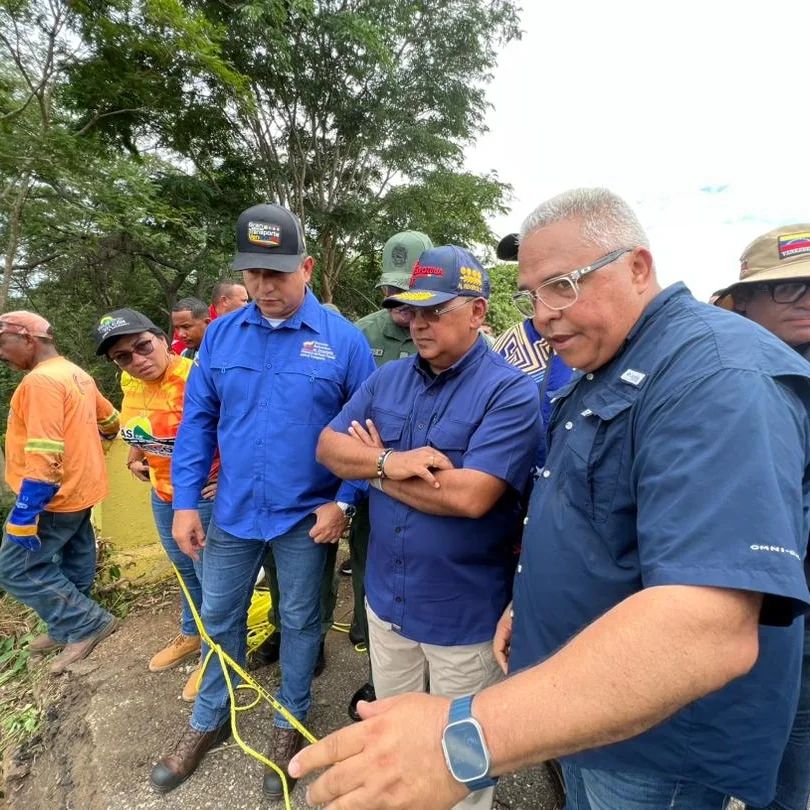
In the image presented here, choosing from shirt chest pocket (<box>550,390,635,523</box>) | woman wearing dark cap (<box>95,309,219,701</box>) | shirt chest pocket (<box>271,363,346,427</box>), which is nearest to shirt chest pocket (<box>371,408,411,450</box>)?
shirt chest pocket (<box>271,363,346,427</box>)

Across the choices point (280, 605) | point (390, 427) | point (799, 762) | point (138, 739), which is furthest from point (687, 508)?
point (138, 739)

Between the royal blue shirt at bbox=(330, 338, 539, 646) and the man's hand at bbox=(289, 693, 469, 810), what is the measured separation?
0.95 m

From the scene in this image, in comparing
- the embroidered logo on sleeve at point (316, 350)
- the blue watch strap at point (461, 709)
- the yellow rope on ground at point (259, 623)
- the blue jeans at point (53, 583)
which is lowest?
the yellow rope on ground at point (259, 623)

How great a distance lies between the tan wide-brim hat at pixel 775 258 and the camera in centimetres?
184

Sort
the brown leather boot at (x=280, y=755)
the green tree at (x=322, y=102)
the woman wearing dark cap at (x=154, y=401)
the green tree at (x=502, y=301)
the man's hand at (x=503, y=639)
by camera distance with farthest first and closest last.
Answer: the green tree at (x=502, y=301)
the green tree at (x=322, y=102)
the woman wearing dark cap at (x=154, y=401)
the brown leather boot at (x=280, y=755)
the man's hand at (x=503, y=639)

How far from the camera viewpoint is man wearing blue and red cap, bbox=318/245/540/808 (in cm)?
177

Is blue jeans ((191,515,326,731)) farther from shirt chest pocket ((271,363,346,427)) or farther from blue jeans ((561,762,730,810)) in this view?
blue jeans ((561,762,730,810))

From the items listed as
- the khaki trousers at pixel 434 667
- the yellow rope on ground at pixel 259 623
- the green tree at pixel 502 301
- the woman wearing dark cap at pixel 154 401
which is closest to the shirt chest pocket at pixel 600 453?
the khaki trousers at pixel 434 667

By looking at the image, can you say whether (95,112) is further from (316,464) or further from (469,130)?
(316,464)

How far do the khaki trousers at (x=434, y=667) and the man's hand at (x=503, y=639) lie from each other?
153mm

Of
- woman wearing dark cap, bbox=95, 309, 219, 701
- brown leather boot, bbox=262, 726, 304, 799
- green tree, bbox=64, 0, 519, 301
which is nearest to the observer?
brown leather boot, bbox=262, 726, 304, 799

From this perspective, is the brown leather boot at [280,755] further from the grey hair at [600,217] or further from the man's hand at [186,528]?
the grey hair at [600,217]

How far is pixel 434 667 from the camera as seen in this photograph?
1.96 meters

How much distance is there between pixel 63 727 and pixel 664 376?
3804mm
